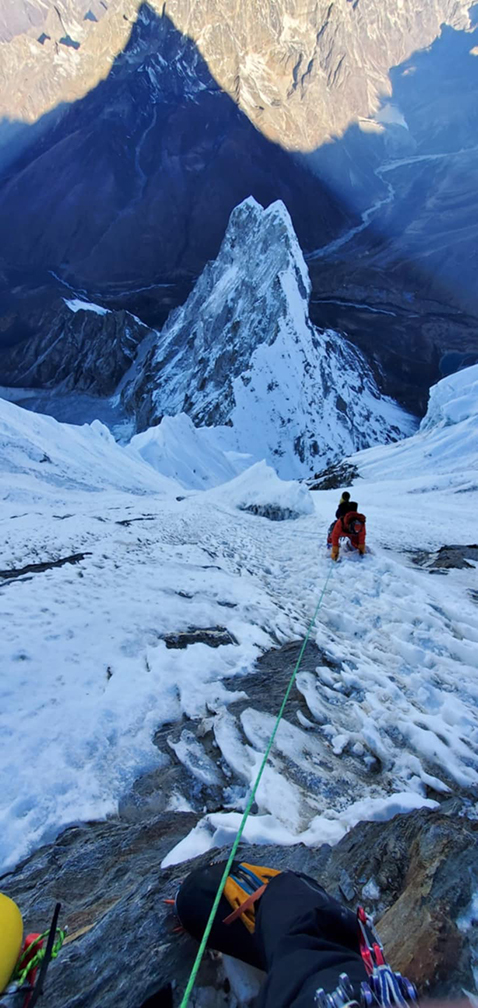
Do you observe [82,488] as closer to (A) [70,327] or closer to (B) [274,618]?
(B) [274,618]

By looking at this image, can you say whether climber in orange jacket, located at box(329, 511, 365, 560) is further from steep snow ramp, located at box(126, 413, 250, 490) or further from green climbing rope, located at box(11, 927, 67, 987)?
steep snow ramp, located at box(126, 413, 250, 490)

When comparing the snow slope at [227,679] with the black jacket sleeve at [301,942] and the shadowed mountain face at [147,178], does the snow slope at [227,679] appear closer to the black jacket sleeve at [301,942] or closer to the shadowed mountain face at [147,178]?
the black jacket sleeve at [301,942]

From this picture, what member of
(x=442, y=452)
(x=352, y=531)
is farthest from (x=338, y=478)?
(x=352, y=531)

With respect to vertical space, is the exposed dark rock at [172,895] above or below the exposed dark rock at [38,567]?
below

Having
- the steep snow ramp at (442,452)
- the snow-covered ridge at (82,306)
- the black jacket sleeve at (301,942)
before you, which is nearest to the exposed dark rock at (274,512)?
the steep snow ramp at (442,452)

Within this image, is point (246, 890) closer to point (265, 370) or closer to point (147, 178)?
point (265, 370)

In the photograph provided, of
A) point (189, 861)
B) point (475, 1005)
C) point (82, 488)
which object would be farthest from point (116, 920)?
point (82, 488)
